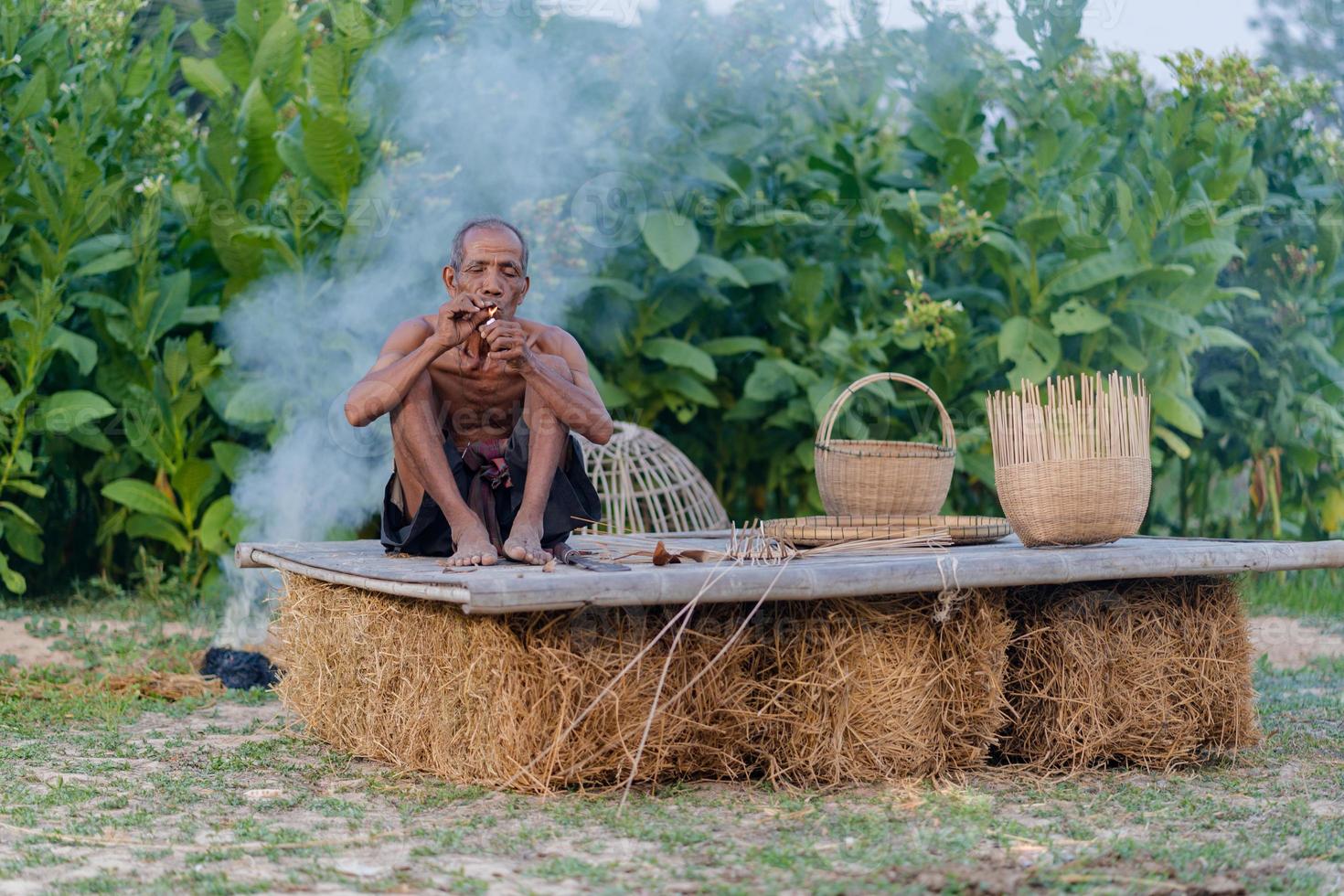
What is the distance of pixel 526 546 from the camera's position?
12.4 feet

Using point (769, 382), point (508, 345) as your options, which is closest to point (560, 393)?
point (508, 345)

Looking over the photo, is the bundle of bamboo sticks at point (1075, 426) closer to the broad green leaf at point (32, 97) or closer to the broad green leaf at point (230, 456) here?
the broad green leaf at point (230, 456)

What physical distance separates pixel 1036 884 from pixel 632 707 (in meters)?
1.06

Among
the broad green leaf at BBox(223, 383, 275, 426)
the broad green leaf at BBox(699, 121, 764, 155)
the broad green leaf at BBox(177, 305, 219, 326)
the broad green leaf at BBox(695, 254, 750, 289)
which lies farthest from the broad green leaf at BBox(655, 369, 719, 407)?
the broad green leaf at BBox(177, 305, 219, 326)

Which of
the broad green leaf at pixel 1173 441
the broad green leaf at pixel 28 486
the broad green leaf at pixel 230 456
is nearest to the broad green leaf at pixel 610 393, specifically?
the broad green leaf at pixel 230 456

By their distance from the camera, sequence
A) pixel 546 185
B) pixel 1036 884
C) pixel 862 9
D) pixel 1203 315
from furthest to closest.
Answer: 1. pixel 862 9
2. pixel 1203 315
3. pixel 546 185
4. pixel 1036 884

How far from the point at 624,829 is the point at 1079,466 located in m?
1.62

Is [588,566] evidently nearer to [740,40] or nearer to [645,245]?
[645,245]

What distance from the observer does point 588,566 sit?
3596 millimetres

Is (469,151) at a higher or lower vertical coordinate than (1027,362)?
higher

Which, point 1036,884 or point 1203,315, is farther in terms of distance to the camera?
point 1203,315

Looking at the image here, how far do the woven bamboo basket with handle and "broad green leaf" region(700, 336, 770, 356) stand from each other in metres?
1.89

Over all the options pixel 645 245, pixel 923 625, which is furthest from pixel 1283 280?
pixel 923 625

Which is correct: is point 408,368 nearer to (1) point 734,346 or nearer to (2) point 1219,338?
(1) point 734,346
